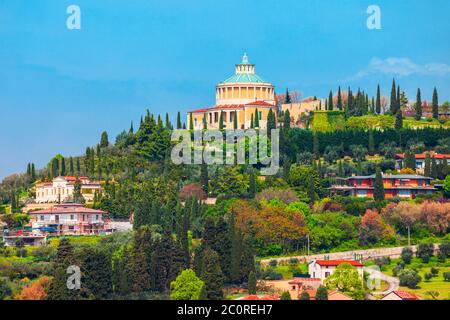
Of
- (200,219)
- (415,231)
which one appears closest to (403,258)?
(415,231)

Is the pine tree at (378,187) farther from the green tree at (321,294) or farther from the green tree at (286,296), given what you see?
the green tree at (286,296)

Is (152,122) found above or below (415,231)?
above

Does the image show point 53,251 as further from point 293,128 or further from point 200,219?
point 293,128

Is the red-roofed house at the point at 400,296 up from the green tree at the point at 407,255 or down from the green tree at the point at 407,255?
down

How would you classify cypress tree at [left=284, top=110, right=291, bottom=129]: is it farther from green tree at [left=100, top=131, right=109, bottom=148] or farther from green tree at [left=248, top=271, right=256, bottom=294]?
green tree at [left=248, top=271, right=256, bottom=294]

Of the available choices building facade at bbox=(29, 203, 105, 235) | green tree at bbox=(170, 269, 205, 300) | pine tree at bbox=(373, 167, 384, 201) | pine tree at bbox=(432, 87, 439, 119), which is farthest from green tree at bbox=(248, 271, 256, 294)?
pine tree at bbox=(432, 87, 439, 119)

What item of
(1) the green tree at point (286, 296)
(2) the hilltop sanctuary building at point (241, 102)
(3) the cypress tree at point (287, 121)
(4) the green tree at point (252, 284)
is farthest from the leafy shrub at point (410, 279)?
(2) the hilltop sanctuary building at point (241, 102)
